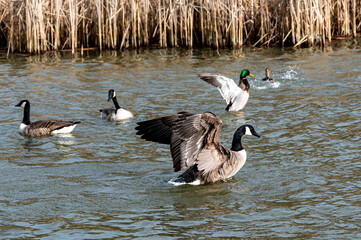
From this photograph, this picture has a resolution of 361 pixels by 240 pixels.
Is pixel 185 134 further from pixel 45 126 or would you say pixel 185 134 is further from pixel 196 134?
pixel 45 126

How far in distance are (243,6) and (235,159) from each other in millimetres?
14432

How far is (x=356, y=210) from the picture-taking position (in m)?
8.00

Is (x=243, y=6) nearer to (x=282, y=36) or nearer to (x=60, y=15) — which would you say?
(x=282, y=36)

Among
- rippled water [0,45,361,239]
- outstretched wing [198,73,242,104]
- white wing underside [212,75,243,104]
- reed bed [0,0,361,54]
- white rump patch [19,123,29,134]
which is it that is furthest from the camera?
reed bed [0,0,361,54]

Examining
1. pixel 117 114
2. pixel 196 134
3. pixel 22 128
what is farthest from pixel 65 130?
pixel 196 134

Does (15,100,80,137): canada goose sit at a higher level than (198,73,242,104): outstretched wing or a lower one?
lower

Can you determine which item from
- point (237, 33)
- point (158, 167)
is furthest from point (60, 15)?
point (158, 167)

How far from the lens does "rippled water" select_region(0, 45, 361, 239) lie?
25.5 feet

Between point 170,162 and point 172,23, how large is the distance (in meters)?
12.9

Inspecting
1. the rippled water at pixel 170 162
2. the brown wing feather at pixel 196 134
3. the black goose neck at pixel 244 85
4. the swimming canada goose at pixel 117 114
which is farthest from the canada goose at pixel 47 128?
the black goose neck at pixel 244 85

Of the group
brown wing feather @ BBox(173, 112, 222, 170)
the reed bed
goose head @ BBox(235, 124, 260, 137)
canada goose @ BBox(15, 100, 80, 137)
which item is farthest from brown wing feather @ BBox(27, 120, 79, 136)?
the reed bed

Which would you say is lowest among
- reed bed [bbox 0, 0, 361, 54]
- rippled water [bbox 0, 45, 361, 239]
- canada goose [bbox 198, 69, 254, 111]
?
rippled water [bbox 0, 45, 361, 239]

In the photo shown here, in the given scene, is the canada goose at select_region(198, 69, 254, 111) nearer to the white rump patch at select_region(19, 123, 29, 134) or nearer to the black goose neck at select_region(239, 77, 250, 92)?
the black goose neck at select_region(239, 77, 250, 92)

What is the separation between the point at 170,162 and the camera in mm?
10641
